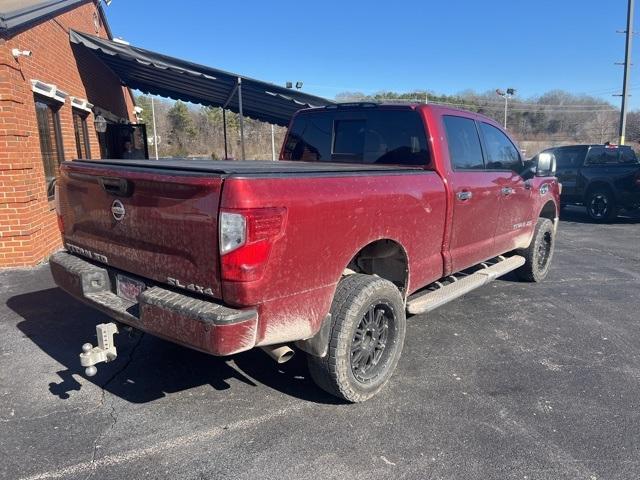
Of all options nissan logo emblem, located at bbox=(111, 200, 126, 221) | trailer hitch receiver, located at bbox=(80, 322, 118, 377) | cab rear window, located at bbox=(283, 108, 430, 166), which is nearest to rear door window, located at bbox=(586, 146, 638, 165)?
cab rear window, located at bbox=(283, 108, 430, 166)

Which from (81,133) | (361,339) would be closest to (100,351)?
(361,339)

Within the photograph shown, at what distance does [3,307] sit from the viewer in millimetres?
5277

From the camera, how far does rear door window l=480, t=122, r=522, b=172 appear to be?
A: 16.8ft

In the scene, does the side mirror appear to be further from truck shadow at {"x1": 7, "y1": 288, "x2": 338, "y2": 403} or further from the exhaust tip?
the exhaust tip

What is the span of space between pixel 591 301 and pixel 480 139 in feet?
8.08

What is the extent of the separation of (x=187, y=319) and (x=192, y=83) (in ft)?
35.2

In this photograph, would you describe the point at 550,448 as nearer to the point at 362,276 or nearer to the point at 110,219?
the point at 362,276

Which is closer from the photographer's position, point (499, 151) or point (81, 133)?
point (499, 151)

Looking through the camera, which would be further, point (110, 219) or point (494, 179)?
point (494, 179)

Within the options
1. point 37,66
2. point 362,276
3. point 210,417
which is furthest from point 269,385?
point 37,66

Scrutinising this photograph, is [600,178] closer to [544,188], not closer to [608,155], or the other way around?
[608,155]

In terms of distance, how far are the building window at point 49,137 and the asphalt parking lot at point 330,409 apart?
330 centimetres

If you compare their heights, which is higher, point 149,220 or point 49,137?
point 49,137

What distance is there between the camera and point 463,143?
15.2 feet
